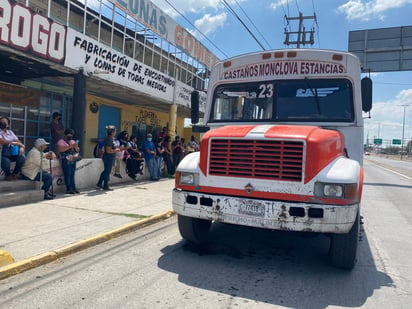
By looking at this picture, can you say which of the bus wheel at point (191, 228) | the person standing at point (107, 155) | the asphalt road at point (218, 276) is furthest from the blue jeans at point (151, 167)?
the bus wheel at point (191, 228)

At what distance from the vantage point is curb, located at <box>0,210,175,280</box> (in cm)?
397

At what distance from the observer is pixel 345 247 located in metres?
4.26

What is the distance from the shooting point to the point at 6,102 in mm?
9703

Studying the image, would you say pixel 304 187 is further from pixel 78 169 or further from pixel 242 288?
pixel 78 169

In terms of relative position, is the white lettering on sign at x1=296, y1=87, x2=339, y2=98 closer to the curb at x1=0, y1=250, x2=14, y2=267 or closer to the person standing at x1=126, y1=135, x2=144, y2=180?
the curb at x1=0, y1=250, x2=14, y2=267

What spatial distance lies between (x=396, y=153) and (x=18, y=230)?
5192 inches

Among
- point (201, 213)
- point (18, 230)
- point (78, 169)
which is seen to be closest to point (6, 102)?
point (78, 169)

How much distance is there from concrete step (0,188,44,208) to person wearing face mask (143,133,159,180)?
4654 mm

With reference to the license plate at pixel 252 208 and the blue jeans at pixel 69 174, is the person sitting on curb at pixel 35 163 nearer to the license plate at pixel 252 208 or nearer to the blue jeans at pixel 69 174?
the blue jeans at pixel 69 174

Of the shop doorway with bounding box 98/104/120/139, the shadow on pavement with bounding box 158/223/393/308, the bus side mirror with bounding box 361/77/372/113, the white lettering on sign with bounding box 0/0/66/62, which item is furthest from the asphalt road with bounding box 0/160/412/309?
the shop doorway with bounding box 98/104/120/139

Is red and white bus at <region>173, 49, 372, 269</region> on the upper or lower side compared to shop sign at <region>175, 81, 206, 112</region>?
lower

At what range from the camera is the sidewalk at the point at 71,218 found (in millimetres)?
4886

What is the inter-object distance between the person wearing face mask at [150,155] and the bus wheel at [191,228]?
700cm

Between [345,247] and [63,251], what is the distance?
3.62m
